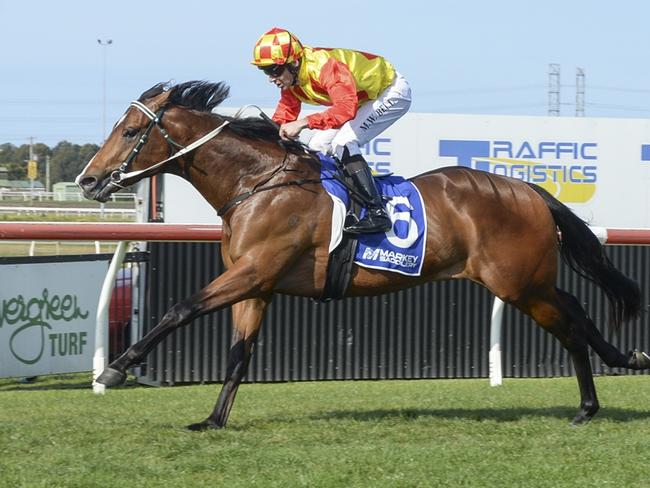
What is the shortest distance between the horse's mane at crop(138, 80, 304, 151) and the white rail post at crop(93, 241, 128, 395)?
1954 mm

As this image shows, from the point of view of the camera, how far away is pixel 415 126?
11250 millimetres

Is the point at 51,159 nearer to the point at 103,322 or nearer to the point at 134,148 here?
the point at 103,322

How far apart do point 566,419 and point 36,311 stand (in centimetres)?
431

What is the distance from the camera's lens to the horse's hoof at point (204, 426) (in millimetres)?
5448

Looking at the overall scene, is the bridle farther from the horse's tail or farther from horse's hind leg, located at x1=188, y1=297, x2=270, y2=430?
the horse's tail

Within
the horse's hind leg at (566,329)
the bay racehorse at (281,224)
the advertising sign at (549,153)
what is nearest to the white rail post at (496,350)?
the bay racehorse at (281,224)

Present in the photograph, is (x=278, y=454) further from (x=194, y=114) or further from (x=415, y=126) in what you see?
(x=415, y=126)

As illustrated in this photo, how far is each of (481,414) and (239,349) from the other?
1.53 metres

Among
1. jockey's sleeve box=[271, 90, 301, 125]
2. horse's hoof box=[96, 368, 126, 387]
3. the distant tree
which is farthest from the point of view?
the distant tree

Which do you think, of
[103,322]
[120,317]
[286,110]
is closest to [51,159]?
[120,317]

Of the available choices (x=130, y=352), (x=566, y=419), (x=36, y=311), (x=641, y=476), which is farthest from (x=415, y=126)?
(x=641, y=476)

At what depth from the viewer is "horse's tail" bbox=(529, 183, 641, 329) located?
6406 millimetres

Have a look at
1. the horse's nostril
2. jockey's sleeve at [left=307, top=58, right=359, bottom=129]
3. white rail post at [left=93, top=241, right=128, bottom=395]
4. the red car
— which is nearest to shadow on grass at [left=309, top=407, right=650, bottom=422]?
jockey's sleeve at [left=307, top=58, right=359, bottom=129]

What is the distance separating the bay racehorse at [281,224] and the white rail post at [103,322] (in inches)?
70.6
